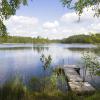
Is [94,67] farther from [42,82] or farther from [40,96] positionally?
[40,96]

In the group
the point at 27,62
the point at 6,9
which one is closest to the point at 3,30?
the point at 6,9

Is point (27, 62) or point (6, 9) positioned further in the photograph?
point (27, 62)

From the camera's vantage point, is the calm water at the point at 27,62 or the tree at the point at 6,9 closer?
the tree at the point at 6,9

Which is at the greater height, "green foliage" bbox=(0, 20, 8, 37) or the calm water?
"green foliage" bbox=(0, 20, 8, 37)

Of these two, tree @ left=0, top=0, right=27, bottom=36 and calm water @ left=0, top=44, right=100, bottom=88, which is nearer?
tree @ left=0, top=0, right=27, bottom=36

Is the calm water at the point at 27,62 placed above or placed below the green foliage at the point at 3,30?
below

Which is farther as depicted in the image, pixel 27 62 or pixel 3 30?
pixel 27 62

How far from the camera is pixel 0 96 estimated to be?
385 inches

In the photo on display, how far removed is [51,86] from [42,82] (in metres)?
1.23

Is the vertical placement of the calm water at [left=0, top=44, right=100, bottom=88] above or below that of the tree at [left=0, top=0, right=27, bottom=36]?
below

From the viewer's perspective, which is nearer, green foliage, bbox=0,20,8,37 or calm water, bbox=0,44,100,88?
green foliage, bbox=0,20,8,37

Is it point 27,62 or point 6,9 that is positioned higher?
point 6,9

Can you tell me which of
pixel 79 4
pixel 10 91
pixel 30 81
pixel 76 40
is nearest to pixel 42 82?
pixel 30 81

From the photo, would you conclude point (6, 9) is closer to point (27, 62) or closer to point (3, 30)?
point (3, 30)
